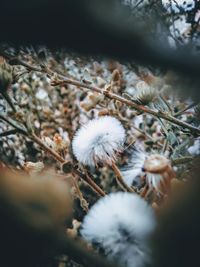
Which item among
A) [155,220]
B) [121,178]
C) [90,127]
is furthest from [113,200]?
[90,127]

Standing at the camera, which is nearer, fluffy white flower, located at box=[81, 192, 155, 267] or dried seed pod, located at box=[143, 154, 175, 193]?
fluffy white flower, located at box=[81, 192, 155, 267]

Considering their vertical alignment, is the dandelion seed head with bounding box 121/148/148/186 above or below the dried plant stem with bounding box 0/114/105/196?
above

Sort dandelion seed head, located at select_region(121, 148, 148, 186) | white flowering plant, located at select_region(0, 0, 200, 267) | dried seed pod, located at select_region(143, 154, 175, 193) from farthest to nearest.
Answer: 1. dandelion seed head, located at select_region(121, 148, 148, 186)
2. dried seed pod, located at select_region(143, 154, 175, 193)
3. white flowering plant, located at select_region(0, 0, 200, 267)

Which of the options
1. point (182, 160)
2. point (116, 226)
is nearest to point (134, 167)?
point (182, 160)

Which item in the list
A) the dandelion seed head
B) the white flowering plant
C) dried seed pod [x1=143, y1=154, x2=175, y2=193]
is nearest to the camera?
the white flowering plant

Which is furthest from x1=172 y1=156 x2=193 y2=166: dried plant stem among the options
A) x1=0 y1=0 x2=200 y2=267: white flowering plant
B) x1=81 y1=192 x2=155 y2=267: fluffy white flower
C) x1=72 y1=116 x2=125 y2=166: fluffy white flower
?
x1=81 y1=192 x2=155 y2=267: fluffy white flower

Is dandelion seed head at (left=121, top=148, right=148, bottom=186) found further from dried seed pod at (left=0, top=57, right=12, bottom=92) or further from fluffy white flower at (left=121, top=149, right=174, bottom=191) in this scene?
dried seed pod at (left=0, top=57, right=12, bottom=92)

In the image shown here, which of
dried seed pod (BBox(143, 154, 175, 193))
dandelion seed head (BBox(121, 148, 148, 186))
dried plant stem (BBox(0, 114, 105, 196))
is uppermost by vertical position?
dandelion seed head (BBox(121, 148, 148, 186))

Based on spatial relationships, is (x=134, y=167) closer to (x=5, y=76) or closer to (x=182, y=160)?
(x=182, y=160)
